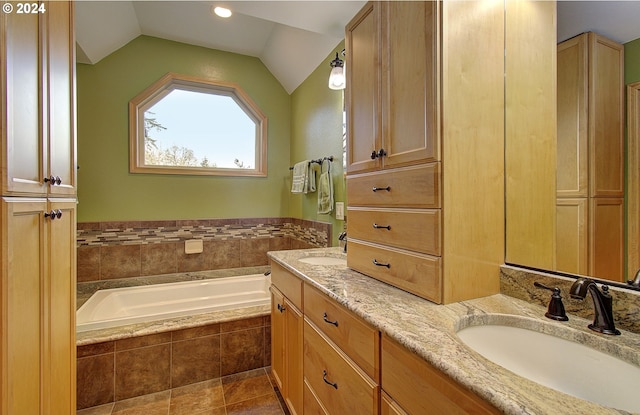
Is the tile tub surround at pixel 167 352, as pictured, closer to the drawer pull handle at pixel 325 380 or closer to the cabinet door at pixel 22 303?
the cabinet door at pixel 22 303

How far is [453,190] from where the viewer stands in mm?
957

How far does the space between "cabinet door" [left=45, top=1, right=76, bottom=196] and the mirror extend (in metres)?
1.69

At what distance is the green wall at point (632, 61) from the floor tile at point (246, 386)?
90.6 inches

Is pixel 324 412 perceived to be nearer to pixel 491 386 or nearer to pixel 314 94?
pixel 491 386

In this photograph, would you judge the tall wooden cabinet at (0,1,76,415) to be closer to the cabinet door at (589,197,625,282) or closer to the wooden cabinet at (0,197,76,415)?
the wooden cabinet at (0,197,76,415)

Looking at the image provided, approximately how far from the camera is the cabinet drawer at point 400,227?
966 mm

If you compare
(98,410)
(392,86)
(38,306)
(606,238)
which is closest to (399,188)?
(392,86)

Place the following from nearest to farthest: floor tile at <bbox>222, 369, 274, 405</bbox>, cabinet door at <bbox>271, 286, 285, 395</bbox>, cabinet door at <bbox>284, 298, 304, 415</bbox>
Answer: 1. cabinet door at <bbox>284, 298, 304, 415</bbox>
2. cabinet door at <bbox>271, 286, 285, 395</bbox>
3. floor tile at <bbox>222, 369, 274, 405</bbox>

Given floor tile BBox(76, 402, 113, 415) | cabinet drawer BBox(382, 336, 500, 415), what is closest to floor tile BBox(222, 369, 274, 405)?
floor tile BBox(76, 402, 113, 415)

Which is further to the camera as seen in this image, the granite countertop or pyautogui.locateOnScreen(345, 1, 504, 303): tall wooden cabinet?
pyautogui.locateOnScreen(345, 1, 504, 303): tall wooden cabinet

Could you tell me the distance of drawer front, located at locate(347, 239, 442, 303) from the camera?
3.14ft

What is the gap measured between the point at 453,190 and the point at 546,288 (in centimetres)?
42

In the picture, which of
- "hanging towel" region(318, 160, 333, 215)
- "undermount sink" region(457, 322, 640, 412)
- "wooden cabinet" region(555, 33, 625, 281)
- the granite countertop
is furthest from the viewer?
"hanging towel" region(318, 160, 333, 215)

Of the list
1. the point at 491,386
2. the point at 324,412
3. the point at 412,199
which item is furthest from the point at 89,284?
the point at 491,386
